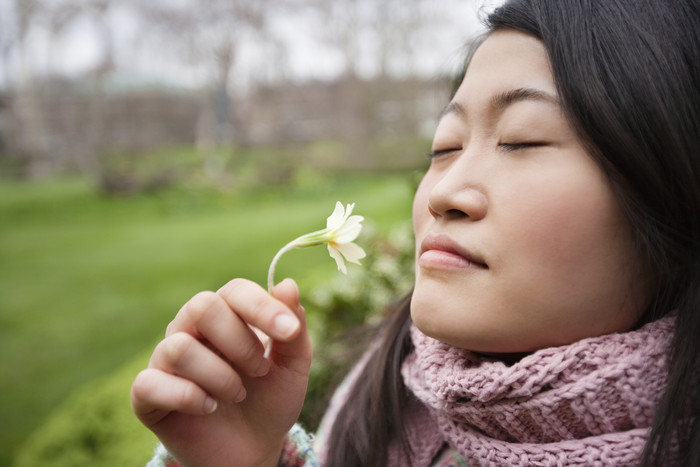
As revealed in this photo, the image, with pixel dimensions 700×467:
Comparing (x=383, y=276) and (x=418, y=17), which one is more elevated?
(x=418, y=17)

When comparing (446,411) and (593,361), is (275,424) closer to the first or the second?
(446,411)

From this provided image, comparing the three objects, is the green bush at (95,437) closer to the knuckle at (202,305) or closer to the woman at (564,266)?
the woman at (564,266)

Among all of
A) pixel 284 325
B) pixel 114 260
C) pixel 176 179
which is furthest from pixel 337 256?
pixel 176 179

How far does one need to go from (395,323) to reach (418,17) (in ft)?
30.8

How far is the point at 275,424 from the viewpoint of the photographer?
1038 millimetres

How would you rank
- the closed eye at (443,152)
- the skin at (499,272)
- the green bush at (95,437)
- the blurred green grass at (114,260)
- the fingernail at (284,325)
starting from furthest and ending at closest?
the blurred green grass at (114,260), the green bush at (95,437), the closed eye at (443,152), the skin at (499,272), the fingernail at (284,325)

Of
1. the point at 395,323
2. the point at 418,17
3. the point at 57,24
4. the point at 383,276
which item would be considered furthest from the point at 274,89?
the point at 395,323

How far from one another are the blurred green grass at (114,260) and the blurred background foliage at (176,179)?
0.03 m

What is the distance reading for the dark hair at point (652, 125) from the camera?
0.95 meters

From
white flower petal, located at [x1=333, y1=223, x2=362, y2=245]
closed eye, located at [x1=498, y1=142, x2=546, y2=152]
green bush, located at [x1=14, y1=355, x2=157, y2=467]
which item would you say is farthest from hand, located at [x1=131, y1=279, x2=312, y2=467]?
green bush, located at [x1=14, y1=355, x2=157, y2=467]

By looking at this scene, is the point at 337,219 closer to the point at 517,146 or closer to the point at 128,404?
the point at 517,146

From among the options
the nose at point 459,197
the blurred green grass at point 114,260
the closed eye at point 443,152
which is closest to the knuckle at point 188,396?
the nose at point 459,197

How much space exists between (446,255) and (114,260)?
6526 mm

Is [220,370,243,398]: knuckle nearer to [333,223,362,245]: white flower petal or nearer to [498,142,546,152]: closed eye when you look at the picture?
[333,223,362,245]: white flower petal
